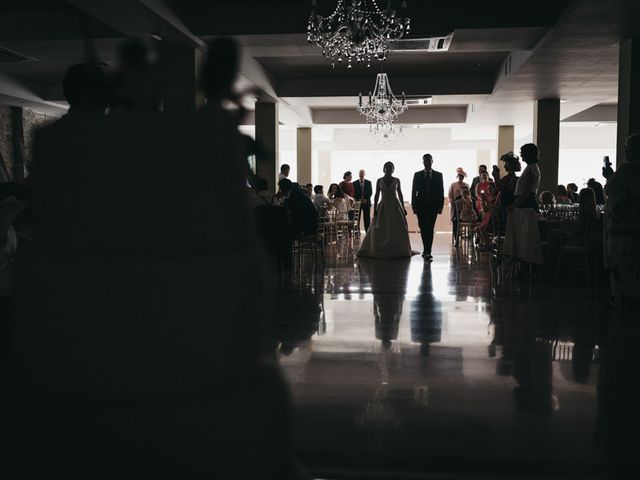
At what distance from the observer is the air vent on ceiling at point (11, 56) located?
7953mm

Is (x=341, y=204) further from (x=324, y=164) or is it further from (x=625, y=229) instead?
(x=324, y=164)

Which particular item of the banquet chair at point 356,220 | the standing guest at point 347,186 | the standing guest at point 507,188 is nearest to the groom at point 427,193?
the standing guest at point 507,188

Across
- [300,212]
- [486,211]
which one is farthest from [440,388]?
[486,211]

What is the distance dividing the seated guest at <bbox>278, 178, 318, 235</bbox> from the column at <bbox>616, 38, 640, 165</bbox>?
134 inches

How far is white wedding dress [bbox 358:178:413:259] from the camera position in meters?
8.47

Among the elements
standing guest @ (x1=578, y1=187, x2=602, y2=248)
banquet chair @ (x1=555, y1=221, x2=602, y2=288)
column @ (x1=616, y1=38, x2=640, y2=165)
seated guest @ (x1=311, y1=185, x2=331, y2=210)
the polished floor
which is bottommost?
the polished floor

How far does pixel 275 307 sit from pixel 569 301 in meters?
2.37

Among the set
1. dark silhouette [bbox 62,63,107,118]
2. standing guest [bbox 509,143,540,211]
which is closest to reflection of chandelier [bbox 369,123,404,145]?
standing guest [bbox 509,143,540,211]

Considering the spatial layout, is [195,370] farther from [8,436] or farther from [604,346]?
[604,346]

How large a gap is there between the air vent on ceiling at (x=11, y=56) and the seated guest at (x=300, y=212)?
155 inches

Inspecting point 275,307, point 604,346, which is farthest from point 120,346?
point 275,307

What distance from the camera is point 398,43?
22.2 feet

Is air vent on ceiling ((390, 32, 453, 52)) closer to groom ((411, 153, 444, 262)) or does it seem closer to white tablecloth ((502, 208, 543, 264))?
groom ((411, 153, 444, 262))

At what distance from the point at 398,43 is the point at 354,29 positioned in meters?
1.20
